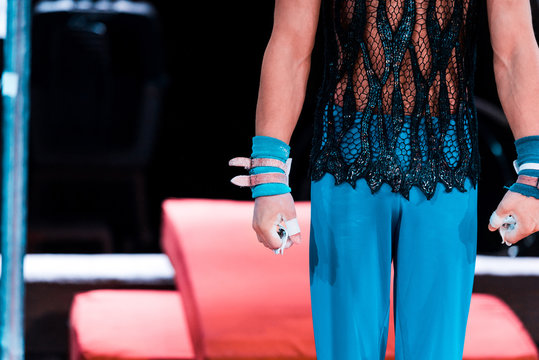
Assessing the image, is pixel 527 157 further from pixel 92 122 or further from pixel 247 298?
pixel 92 122

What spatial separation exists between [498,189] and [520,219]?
5.33 ft

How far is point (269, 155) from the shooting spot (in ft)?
4.83

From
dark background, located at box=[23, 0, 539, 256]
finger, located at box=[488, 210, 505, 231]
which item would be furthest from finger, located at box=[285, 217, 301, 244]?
dark background, located at box=[23, 0, 539, 256]

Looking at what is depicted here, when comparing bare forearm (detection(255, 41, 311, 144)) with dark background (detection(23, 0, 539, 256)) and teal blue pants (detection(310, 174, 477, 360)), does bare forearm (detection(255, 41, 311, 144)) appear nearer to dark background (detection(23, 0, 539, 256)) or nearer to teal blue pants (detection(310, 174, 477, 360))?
teal blue pants (detection(310, 174, 477, 360))

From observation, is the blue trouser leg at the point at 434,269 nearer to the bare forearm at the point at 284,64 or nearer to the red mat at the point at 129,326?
the bare forearm at the point at 284,64

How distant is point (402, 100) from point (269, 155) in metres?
0.27

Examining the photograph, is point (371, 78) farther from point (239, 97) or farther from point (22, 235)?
point (239, 97)

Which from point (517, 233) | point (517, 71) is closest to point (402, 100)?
point (517, 71)

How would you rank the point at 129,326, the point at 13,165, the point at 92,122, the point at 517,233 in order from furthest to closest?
1. the point at 92,122
2. the point at 129,326
3. the point at 13,165
4. the point at 517,233

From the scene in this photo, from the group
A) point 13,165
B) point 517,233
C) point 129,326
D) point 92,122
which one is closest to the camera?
point 517,233

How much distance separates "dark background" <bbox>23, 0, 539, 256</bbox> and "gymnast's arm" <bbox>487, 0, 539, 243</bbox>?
1.37 metres

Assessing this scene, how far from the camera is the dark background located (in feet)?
9.38

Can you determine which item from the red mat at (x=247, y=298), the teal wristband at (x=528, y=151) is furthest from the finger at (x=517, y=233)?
the red mat at (x=247, y=298)

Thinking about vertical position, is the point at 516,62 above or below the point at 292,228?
above
